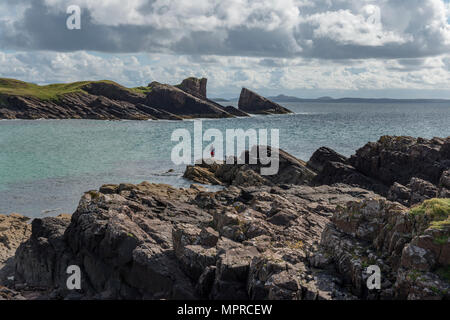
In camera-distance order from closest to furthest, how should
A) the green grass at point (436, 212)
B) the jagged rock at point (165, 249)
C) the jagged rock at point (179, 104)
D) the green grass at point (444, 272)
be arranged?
1. the green grass at point (444, 272)
2. the green grass at point (436, 212)
3. the jagged rock at point (165, 249)
4. the jagged rock at point (179, 104)

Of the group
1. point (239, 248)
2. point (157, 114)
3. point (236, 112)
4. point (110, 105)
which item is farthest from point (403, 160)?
point (236, 112)

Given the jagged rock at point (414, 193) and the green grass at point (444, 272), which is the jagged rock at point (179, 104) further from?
the green grass at point (444, 272)

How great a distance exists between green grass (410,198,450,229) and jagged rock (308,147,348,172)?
28.4m

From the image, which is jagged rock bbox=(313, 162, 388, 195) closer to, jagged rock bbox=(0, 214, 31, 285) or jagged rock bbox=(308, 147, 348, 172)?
jagged rock bbox=(308, 147, 348, 172)

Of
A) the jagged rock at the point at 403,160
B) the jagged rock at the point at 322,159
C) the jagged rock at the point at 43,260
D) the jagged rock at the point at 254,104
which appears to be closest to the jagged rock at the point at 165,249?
the jagged rock at the point at 43,260

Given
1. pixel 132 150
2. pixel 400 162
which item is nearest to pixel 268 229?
pixel 400 162

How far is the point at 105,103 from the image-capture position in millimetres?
148875

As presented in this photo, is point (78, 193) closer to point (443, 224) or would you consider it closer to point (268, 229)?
point (268, 229)

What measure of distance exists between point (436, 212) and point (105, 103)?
14649 centimetres

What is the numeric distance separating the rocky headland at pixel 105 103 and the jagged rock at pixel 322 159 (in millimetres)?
108765

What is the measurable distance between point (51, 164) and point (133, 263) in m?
40.2

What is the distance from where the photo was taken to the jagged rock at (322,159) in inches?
1652

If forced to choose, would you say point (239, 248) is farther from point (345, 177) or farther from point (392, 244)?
point (345, 177)
